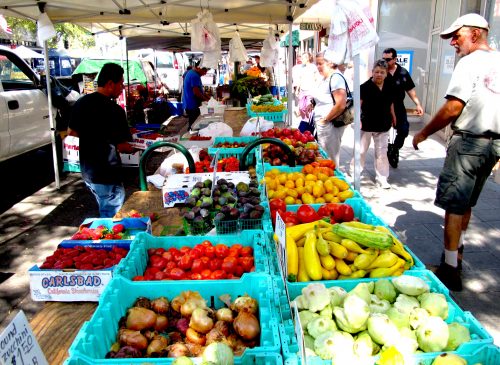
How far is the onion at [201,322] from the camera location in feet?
6.00

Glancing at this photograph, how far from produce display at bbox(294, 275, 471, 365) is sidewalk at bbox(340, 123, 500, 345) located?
1808mm

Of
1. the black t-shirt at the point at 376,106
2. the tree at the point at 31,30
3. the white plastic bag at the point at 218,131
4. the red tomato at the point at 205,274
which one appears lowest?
the red tomato at the point at 205,274

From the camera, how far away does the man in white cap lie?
3.55 m

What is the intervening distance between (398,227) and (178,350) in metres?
4.41

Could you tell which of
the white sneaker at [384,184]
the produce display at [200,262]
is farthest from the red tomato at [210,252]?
the white sneaker at [384,184]

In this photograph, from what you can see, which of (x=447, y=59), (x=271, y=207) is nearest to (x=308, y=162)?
(x=271, y=207)

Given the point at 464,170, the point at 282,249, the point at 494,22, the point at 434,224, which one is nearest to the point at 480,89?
the point at 464,170

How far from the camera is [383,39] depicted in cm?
1415

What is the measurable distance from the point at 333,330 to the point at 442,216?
4.61m

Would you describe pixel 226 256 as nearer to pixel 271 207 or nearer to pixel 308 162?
pixel 271 207

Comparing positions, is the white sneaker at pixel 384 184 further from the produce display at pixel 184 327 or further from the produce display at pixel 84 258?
the produce display at pixel 184 327

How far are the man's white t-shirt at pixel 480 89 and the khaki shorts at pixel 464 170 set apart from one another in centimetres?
13

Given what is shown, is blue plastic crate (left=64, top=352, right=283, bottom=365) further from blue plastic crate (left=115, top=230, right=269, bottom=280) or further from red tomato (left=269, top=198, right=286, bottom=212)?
red tomato (left=269, top=198, right=286, bottom=212)

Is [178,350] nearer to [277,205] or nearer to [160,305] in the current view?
[160,305]
